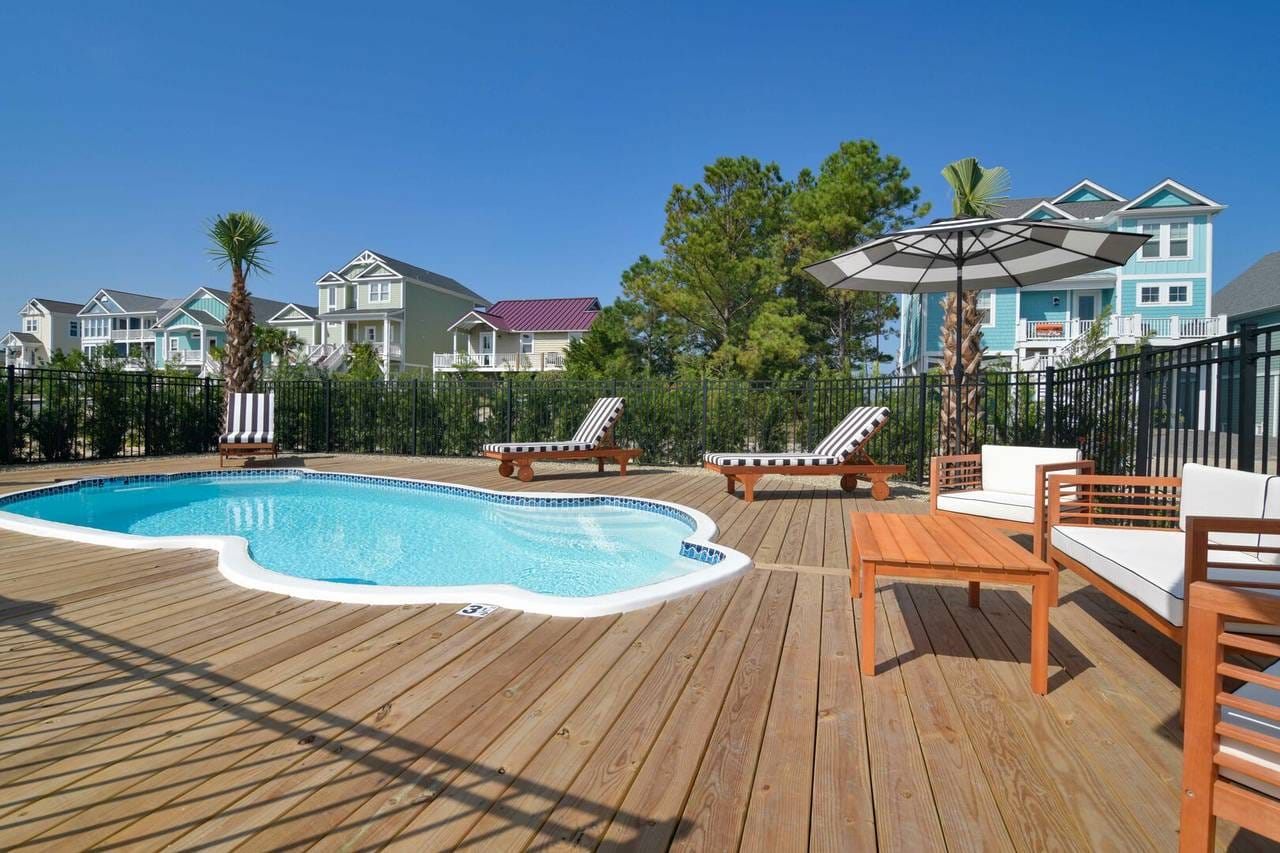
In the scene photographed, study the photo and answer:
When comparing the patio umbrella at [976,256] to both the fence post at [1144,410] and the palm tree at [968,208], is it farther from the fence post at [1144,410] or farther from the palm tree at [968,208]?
the palm tree at [968,208]

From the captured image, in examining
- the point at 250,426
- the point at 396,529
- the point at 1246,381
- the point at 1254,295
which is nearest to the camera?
the point at 1246,381

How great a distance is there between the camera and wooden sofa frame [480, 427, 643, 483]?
29.0 feet

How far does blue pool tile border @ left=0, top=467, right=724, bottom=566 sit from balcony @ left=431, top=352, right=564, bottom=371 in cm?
2140

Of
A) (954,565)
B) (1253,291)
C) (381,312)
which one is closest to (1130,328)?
(1253,291)

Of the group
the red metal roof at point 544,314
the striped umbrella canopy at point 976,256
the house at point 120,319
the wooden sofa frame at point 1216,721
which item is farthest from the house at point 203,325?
the wooden sofa frame at point 1216,721

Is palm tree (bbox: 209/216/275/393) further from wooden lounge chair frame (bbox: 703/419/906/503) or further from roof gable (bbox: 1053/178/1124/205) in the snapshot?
roof gable (bbox: 1053/178/1124/205)

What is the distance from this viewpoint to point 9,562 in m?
4.11

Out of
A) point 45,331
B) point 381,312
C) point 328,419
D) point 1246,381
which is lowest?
point 328,419

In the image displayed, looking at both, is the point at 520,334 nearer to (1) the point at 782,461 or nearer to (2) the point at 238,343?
(2) the point at 238,343

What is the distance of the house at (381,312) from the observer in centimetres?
3209

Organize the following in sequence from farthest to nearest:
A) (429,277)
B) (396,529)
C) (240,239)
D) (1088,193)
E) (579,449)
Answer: (429,277)
(1088,193)
(240,239)
(579,449)
(396,529)

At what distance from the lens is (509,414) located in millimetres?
12094

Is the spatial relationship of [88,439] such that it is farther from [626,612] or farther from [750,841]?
[750,841]

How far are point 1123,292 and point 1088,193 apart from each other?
4035 millimetres
